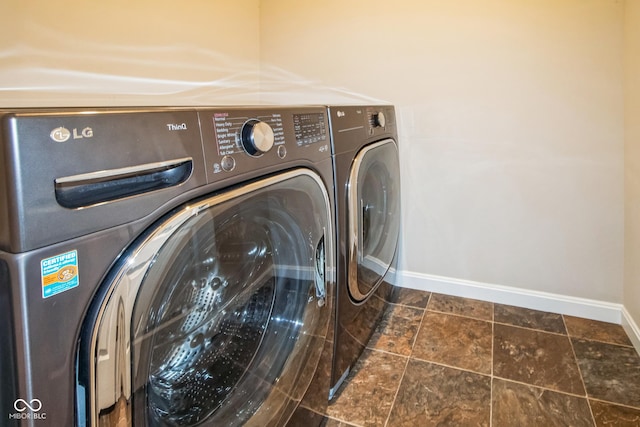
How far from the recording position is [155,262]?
562mm

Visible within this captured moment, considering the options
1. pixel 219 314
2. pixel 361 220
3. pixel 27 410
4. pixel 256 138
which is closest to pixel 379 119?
pixel 361 220

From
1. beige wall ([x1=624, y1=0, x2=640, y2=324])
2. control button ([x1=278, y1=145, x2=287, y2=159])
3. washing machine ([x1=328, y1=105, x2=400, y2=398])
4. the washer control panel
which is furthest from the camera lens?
beige wall ([x1=624, y1=0, x2=640, y2=324])

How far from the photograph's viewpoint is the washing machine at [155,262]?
45 centimetres

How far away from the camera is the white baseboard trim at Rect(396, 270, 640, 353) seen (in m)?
1.84

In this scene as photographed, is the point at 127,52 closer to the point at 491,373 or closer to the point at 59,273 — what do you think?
Result: the point at 59,273

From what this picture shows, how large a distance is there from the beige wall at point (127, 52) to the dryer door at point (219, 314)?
93 centimetres

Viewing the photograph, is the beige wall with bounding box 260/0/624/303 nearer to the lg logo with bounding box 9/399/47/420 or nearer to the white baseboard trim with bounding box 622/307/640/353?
the white baseboard trim with bounding box 622/307/640/353

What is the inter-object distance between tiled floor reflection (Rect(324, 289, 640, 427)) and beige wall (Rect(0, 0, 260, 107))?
1.39 meters

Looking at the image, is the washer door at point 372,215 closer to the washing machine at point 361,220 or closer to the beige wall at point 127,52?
the washing machine at point 361,220

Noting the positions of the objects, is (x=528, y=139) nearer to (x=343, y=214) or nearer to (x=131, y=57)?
(x=343, y=214)

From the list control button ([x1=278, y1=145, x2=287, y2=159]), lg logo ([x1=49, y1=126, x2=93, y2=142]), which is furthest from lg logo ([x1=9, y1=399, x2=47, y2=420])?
control button ([x1=278, y1=145, x2=287, y2=159])

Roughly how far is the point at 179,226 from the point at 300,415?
71cm

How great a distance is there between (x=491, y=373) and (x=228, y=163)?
4.34 feet

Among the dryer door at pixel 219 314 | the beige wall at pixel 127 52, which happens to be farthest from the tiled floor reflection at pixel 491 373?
the beige wall at pixel 127 52
